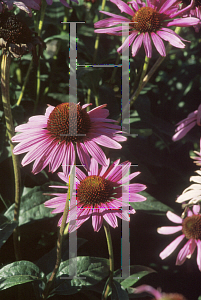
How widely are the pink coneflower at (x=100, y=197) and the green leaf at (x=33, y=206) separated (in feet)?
0.37

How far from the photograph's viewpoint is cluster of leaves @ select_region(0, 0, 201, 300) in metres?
0.53

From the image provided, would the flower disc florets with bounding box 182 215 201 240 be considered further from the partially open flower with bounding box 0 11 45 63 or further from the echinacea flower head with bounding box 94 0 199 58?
the partially open flower with bounding box 0 11 45 63

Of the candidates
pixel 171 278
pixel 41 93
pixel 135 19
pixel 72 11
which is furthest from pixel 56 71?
pixel 171 278

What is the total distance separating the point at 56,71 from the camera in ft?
2.61

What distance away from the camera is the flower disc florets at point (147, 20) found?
50cm

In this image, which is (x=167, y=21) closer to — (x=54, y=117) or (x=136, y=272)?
(x=54, y=117)

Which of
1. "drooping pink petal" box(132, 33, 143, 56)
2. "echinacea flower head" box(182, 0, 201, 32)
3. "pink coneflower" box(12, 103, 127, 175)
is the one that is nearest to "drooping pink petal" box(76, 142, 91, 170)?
"pink coneflower" box(12, 103, 127, 175)

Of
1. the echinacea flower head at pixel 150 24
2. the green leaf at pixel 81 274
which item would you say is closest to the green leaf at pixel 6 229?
the green leaf at pixel 81 274

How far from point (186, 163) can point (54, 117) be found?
0.49 metres

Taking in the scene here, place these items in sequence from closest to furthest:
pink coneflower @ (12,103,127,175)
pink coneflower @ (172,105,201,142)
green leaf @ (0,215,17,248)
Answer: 1. pink coneflower @ (12,103,127,175)
2. green leaf @ (0,215,17,248)
3. pink coneflower @ (172,105,201,142)

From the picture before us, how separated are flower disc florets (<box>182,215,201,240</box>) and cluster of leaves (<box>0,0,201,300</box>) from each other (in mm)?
50

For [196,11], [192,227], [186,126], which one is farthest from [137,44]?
[192,227]

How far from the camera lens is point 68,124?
1.45ft

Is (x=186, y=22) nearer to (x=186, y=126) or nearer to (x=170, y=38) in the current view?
(x=170, y=38)
